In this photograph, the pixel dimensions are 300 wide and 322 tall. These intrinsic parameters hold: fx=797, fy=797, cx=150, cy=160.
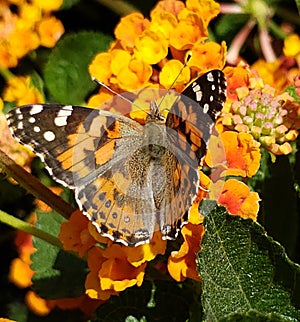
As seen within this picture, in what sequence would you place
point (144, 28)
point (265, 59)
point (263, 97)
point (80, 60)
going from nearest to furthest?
1. point (263, 97)
2. point (144, 28)
3. point (80, 60)
4. point (265, 59)

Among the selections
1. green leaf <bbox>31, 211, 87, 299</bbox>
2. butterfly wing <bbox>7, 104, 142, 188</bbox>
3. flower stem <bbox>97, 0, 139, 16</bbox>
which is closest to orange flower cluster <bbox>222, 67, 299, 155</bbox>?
butterfly wing <bbox>7, 104, 142, 188</bbox>

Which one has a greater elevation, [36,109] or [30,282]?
[36,109]

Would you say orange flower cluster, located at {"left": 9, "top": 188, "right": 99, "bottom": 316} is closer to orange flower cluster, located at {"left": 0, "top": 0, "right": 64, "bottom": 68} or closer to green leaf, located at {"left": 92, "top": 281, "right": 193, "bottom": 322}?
green leaf, located at {"left": 92, "top": 281, "right": 193, "bottom": 322}

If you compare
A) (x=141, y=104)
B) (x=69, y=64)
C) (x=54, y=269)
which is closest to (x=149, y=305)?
(x=54, y=269)

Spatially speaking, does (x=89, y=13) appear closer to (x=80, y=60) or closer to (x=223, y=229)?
(x=80, y=60)

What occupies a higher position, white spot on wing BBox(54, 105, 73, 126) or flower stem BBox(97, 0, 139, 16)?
white spot on wing BBox(54, 105, 73, 126)

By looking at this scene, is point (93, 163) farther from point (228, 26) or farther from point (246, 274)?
point (228, 26)

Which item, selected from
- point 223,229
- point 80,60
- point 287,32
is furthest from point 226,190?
point 287,32

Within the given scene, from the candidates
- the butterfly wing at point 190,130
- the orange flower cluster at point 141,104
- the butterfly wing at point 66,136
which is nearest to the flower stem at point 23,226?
the orange flower cluster at point 141,104
